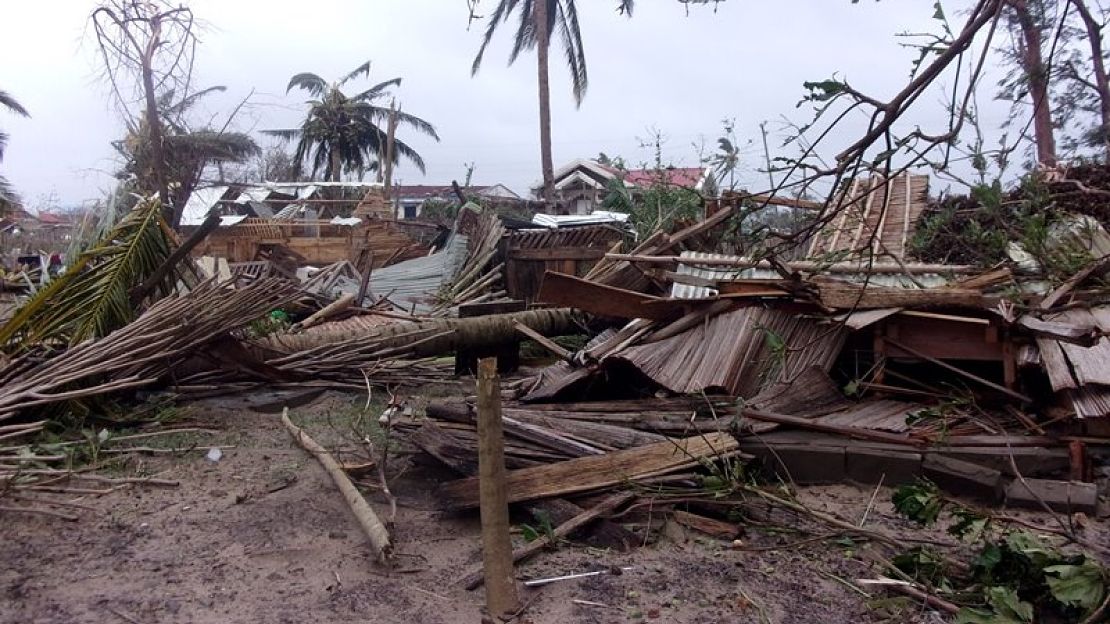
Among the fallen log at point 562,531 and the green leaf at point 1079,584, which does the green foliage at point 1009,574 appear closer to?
the green leaf at point 1079,584

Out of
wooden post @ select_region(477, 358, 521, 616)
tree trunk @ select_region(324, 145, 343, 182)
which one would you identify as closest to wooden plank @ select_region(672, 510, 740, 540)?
wooden post @ select_region(477, 358, 521, 616)

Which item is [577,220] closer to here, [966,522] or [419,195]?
[966,522]

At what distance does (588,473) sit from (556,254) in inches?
316

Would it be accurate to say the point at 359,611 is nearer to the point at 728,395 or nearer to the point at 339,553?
the point at 339,553

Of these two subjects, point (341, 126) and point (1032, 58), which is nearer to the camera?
point (1032, 58)

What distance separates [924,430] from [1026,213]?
224 centimetres

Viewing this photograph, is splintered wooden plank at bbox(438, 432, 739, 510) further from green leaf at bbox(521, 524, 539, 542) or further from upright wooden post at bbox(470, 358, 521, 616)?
upright wooden post at bbox(470, 358, 521, 616)

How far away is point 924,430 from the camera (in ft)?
17.0

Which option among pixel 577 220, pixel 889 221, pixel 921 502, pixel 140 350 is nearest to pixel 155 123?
pixel 577 220

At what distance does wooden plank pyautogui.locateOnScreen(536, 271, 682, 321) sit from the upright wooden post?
121 inches

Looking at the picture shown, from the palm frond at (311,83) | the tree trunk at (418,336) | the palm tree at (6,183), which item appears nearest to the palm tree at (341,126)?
the palm frond at (311,83)

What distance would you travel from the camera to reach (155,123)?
14633mm

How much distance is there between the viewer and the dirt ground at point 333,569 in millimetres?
3578

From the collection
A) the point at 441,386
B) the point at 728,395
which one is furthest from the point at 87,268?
the point at 728,395
